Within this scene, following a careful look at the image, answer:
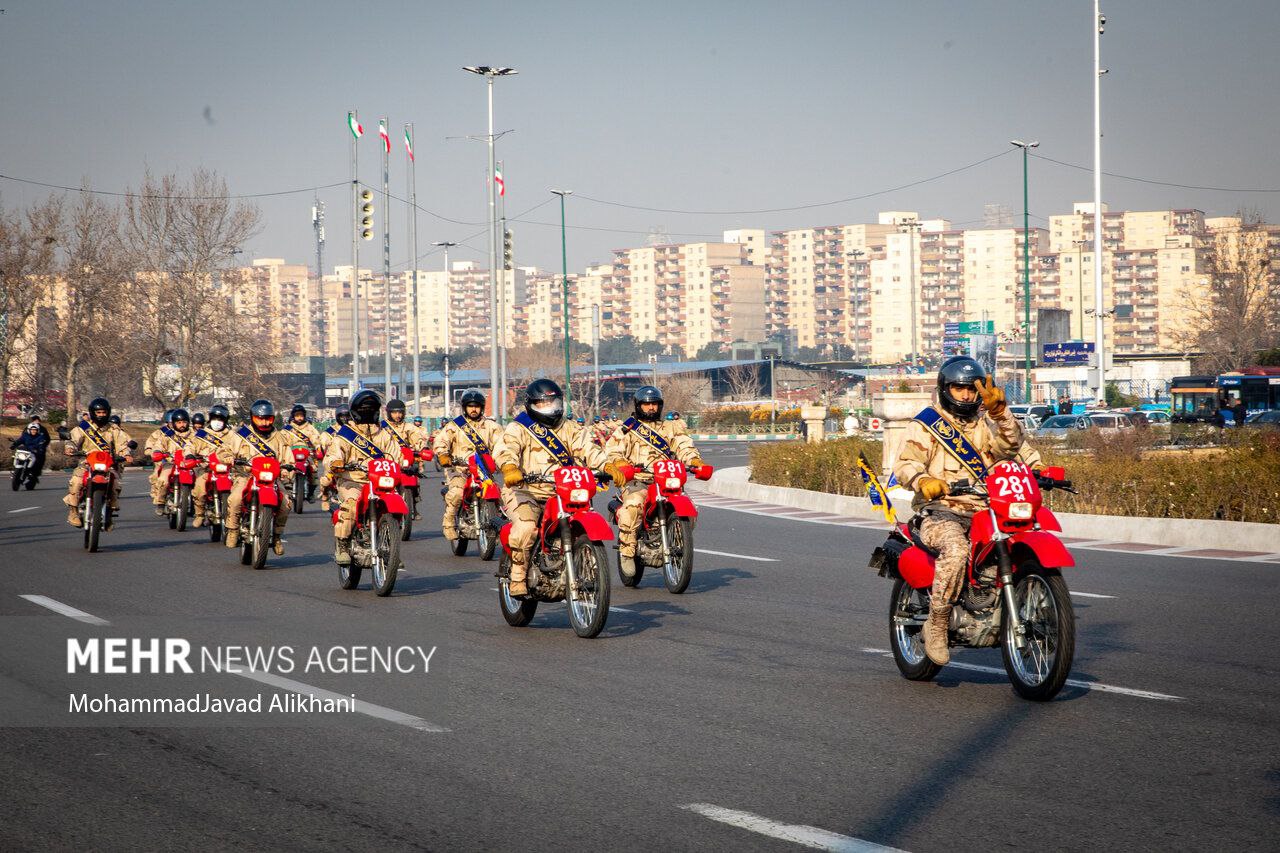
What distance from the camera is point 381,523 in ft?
42.5

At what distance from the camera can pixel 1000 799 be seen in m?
5.79

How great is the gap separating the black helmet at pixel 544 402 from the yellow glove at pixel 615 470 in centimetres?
66

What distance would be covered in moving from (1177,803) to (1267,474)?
13.5m

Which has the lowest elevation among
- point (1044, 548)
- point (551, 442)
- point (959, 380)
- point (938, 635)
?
point (938, 635)

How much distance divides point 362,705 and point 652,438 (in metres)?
6.75

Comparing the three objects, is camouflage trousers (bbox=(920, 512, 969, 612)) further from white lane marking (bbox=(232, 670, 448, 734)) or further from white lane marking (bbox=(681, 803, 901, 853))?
white lane marking (bbox=(232, 670, 448, 734))

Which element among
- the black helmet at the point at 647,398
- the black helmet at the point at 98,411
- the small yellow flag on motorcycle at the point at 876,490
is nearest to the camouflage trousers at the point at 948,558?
the small yellow flag on motorcycle at the point at 876,490

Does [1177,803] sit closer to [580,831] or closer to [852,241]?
[580,831]

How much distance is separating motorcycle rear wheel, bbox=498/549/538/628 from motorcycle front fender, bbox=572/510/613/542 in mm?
890

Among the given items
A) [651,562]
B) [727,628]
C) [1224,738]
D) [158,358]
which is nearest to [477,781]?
[1224,738]

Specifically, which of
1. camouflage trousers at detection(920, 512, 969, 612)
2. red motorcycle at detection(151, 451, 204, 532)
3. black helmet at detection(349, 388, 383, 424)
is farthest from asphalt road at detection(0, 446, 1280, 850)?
red motorcycle at detection(151, 451, 204, 532)

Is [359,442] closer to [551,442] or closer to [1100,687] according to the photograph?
[551,442]

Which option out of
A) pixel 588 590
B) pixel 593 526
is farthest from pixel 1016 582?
pixel 588 590

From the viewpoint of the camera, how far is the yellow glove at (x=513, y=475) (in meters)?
10.1
